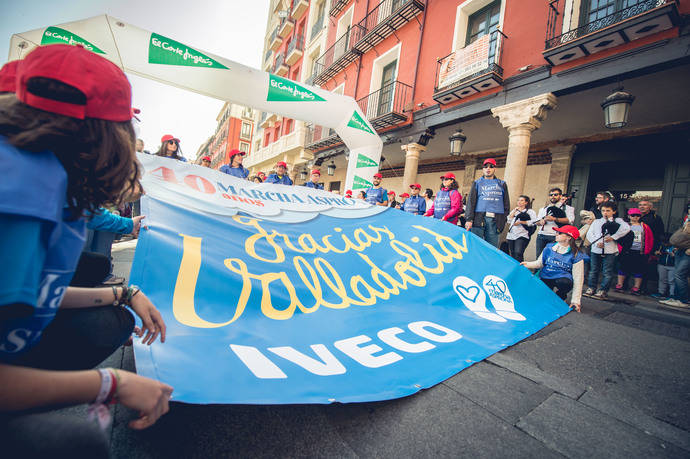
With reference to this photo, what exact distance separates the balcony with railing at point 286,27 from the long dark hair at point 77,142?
24560 millimetres

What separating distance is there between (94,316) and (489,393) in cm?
178

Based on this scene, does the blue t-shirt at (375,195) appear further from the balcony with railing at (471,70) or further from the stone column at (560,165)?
the stone column at (560,165)

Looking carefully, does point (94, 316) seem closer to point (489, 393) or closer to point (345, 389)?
point (345, 389)

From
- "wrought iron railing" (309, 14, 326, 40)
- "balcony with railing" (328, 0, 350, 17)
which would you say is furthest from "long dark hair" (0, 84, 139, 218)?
"wrought iron railing" (309, 14, 326, 40)

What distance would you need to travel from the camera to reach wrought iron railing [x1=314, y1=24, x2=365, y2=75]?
12781mm

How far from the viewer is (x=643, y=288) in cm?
549

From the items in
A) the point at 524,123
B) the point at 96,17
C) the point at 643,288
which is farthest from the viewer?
the point at 524,123

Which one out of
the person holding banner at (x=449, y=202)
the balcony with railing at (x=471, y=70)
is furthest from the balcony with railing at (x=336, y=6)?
the person holding banner at (x=449, y=202)

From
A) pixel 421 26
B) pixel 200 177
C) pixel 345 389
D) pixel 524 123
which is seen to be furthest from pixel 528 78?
pixel 345 389

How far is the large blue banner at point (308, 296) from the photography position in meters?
1.28

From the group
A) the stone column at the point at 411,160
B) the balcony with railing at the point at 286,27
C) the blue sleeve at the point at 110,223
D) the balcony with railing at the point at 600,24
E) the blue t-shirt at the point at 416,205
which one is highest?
the balcony with railing at the point at 286,27

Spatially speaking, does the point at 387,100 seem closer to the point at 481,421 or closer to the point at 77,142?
the point at 481,421

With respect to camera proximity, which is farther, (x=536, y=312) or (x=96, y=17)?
(x=96, y=17)

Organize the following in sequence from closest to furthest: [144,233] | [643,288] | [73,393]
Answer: [73,393] → [144,233] → [643,288]
